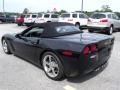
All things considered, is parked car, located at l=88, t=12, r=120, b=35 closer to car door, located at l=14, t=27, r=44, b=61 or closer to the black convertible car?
the black convertible car

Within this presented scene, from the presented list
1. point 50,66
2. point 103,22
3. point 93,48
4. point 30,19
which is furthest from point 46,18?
point 93,48

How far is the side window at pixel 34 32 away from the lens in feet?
16.6

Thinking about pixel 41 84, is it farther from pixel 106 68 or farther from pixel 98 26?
pixel 98 26

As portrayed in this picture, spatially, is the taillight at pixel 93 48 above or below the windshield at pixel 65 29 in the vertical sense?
below

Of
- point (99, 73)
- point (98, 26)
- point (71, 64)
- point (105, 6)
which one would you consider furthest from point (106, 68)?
point (105, 6)

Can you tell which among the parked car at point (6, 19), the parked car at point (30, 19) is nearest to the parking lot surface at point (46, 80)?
the parked car at point (30, 19)

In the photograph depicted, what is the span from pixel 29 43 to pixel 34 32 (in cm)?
40

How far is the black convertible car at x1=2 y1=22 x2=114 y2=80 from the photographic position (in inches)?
152

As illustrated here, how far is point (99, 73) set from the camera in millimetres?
4730

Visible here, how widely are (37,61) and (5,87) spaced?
1.17 m

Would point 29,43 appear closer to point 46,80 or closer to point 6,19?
point 46,80

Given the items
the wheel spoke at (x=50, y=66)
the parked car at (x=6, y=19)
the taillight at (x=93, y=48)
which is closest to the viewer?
the taillight at (x=93, y=48)

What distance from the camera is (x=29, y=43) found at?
5055mm

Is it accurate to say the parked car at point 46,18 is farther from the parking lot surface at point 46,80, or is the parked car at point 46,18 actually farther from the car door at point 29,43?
the parking lot surface at point 46,80
